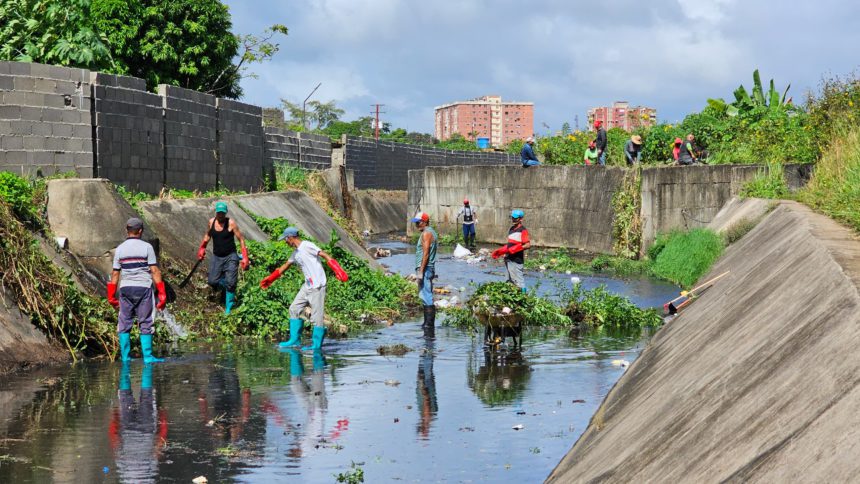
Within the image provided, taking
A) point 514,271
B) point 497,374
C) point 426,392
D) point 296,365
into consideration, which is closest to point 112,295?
point 296,365

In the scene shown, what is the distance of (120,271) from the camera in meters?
13.4

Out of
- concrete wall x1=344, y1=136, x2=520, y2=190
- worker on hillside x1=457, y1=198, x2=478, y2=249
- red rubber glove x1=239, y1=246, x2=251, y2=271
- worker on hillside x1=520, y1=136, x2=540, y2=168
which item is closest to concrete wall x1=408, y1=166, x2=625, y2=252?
worker on hillside x1=520, y1=136, x2=540, y2=168

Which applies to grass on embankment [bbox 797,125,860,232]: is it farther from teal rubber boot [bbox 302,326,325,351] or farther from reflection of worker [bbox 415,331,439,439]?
teal rubber boot [bbox 302,326,325,351]

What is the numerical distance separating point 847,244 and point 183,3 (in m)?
31.9

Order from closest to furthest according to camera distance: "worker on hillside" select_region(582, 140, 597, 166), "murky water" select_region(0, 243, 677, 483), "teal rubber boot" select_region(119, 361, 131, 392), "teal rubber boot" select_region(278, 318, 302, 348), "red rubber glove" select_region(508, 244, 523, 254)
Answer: "murky water" select_region(0, 243, 677, 483)
"teal rubber boot" select_region(119, 361, 131, 392)
"teal rubber boot" select_region(278, 318, 302, 348)
"red rubber glove" select_region(508, 244, 523, 254)
"worker on hillside" select_region(582, 140, 597, 166)

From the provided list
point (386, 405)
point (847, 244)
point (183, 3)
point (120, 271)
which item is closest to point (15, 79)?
point (120, 271)

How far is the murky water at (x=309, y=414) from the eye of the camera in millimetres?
8484

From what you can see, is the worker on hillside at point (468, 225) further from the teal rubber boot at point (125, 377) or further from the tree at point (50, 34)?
the teal rubber boot at point (125, 377)

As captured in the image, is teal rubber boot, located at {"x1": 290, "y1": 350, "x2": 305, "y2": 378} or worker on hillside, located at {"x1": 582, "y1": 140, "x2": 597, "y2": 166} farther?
worker on hillside, located at {"x1": 582, "y1": 140, "x2": 597, "y2": 166}

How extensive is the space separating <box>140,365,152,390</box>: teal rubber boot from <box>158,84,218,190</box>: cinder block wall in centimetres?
916

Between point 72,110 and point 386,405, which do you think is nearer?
point 386,405

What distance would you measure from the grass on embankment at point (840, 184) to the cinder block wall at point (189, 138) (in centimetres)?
1159

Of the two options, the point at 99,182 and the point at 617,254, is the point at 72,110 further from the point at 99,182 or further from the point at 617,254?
the point at 617,254

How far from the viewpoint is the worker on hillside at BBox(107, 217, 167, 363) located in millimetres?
13195
